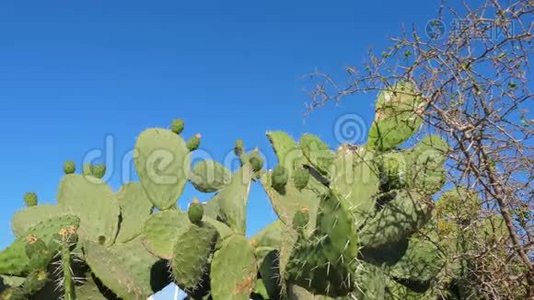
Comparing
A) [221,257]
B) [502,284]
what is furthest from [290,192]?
[502,284]

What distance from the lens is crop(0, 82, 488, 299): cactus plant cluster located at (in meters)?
2.98

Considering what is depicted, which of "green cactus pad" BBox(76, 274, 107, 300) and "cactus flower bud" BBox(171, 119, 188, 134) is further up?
"cactus flower bud" BBox(171, 119, 188, 134)

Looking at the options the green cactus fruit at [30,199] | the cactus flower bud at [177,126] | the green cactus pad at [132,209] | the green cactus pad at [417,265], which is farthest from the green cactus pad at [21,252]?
the green cactus pad at [417,265]

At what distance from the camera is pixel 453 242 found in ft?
11.3

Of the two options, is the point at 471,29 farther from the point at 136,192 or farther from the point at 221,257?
the point at 136,192

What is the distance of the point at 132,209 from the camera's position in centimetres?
405

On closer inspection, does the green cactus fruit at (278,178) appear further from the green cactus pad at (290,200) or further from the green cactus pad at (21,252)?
the green cactus pad at (21,252)

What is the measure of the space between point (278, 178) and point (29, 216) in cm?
171

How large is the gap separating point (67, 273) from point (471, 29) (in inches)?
87.8

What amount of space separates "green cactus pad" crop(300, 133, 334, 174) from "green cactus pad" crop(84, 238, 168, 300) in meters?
1.07

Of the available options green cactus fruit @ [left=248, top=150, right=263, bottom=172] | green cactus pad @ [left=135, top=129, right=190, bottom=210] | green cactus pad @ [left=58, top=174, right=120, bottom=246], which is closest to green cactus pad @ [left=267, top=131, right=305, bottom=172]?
green cactus fruit @ [left=248, top=150, right=263, bottom=172]

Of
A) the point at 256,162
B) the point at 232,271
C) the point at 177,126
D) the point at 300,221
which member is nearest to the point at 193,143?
the point at 177,126

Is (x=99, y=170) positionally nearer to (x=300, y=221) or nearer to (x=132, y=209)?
(x=132, y=209)

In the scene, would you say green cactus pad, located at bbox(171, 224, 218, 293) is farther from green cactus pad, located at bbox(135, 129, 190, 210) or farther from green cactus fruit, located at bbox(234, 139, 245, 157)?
green cactus fruit, located at bbox(234, 139, 245, 157)
